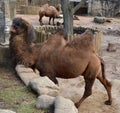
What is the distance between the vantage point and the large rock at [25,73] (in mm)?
5584

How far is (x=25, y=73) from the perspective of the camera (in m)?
5.80

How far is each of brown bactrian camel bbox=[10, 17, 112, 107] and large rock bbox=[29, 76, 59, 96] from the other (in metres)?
0.58

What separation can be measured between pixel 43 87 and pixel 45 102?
1.57 ft

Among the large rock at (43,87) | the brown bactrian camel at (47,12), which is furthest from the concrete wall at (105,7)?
the large rock at (43,87)

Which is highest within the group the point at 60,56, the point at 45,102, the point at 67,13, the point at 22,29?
the point at 67,13

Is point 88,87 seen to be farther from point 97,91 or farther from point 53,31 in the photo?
point 53,31

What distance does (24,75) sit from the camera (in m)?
5.72

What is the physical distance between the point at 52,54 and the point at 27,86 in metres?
0.67

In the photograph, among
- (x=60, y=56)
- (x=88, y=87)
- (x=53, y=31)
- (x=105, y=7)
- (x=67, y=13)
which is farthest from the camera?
(x=105, y=7)

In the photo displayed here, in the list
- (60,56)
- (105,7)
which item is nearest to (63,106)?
(60,56)

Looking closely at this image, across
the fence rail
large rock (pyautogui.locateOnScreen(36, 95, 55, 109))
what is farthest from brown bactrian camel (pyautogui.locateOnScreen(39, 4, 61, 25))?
large rock (pyautogui.locateOnScreen(36, 95, 55, 109))

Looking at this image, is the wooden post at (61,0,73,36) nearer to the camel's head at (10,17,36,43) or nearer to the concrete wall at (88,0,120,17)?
the camel's head at (10,17,36,43)

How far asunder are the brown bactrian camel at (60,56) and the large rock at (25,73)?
0.18m

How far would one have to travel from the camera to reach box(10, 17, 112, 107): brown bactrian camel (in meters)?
5.54
